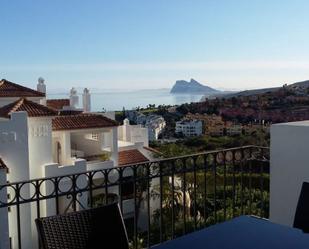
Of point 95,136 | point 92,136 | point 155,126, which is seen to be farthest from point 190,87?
point 95,136

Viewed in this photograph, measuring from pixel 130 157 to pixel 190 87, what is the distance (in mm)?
34689

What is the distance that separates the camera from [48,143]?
65.8 ft

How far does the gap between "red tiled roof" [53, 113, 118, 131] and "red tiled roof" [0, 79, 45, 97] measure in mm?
2918

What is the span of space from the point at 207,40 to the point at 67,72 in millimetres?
25459

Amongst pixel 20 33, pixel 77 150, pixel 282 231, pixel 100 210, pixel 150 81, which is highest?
pixel 20 33

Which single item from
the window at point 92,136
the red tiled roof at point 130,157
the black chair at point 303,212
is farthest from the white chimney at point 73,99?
the black chair at point 303,212

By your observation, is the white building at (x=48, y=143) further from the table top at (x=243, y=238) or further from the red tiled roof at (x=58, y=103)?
the table top at (x=243, y=238)

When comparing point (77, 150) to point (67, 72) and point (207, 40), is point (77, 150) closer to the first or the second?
point (207, 40)

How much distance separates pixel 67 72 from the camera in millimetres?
44438

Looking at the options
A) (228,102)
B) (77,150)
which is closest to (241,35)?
(228,102)

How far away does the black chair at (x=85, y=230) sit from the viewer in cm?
190

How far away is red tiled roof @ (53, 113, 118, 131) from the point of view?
22.1m

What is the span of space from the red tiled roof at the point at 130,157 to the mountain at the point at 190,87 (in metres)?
30.3

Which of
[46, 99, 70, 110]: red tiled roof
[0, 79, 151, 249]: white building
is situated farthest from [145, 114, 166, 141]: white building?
[46, 99, 70, 110]: red tiled roof
